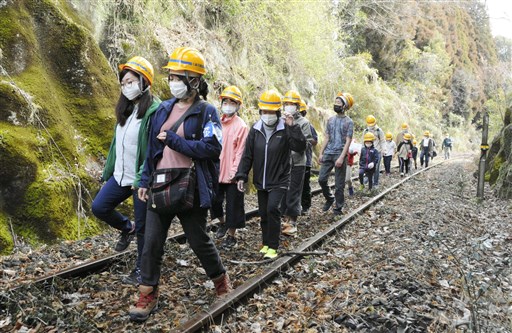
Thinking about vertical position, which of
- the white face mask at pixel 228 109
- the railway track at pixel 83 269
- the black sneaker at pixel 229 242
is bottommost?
the black sneaker at pixel 229 242

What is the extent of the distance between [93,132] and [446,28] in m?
55.2

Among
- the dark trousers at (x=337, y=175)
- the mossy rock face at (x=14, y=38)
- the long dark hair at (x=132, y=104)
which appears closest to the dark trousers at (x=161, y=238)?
the long dark hair at (x=132, y=104)

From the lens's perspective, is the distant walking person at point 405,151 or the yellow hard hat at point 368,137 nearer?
the yellow hard hat at point 368,137

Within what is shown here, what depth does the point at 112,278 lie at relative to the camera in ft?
15.5

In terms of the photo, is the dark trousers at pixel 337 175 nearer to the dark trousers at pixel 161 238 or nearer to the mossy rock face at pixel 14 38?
the dark trousers at pixel 161 238

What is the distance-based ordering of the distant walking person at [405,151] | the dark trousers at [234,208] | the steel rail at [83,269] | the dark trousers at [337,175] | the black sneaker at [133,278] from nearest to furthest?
the steel rail at [83,269] → the black sneaker at [133,278] → the dark trousers at [234,208] → the dark trousers at [337,175] → the distant walking person at [405,151]

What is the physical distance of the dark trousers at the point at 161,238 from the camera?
3.85 metres

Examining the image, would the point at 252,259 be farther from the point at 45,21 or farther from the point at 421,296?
the point at 45,21

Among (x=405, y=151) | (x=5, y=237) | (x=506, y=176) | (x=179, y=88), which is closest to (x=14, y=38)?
(x=5, y=237)

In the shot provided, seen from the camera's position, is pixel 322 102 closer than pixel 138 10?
No

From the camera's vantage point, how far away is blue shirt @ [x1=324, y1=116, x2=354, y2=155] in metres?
8.38

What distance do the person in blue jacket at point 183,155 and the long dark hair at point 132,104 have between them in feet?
1.34

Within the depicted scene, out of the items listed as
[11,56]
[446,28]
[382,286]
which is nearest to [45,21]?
[11,56]

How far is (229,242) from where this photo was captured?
6.27m
